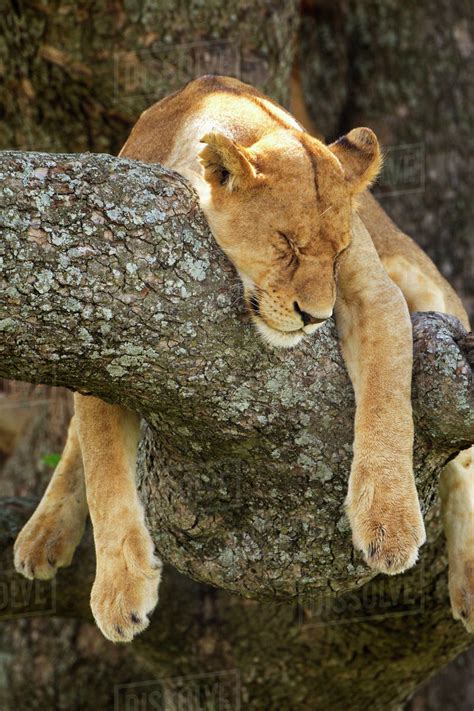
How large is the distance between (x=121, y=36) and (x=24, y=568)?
2511mm

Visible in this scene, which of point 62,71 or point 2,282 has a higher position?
point 2,282

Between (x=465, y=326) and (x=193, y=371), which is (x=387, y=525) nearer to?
(x=193, y=371)

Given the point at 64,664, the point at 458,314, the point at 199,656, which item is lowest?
the point at 64,664

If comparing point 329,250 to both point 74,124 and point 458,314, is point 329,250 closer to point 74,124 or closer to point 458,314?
point 458,314

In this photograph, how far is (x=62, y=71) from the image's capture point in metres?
5.49

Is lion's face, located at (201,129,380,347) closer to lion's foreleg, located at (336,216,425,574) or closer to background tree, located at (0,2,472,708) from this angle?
lion's foreleg, located at (336,216,425,574)

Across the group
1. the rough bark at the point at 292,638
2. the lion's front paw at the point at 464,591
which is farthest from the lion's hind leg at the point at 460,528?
the rough bark at the point at 292,638

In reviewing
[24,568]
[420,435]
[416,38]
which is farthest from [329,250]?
[416,38]

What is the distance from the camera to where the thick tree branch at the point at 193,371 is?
3133 mm

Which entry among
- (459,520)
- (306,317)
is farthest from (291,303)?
(459,520)

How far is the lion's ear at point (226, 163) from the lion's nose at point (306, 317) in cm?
40

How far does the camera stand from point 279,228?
3441 millimetres

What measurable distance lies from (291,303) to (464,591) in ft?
4.45

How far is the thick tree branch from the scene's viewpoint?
123 inches
